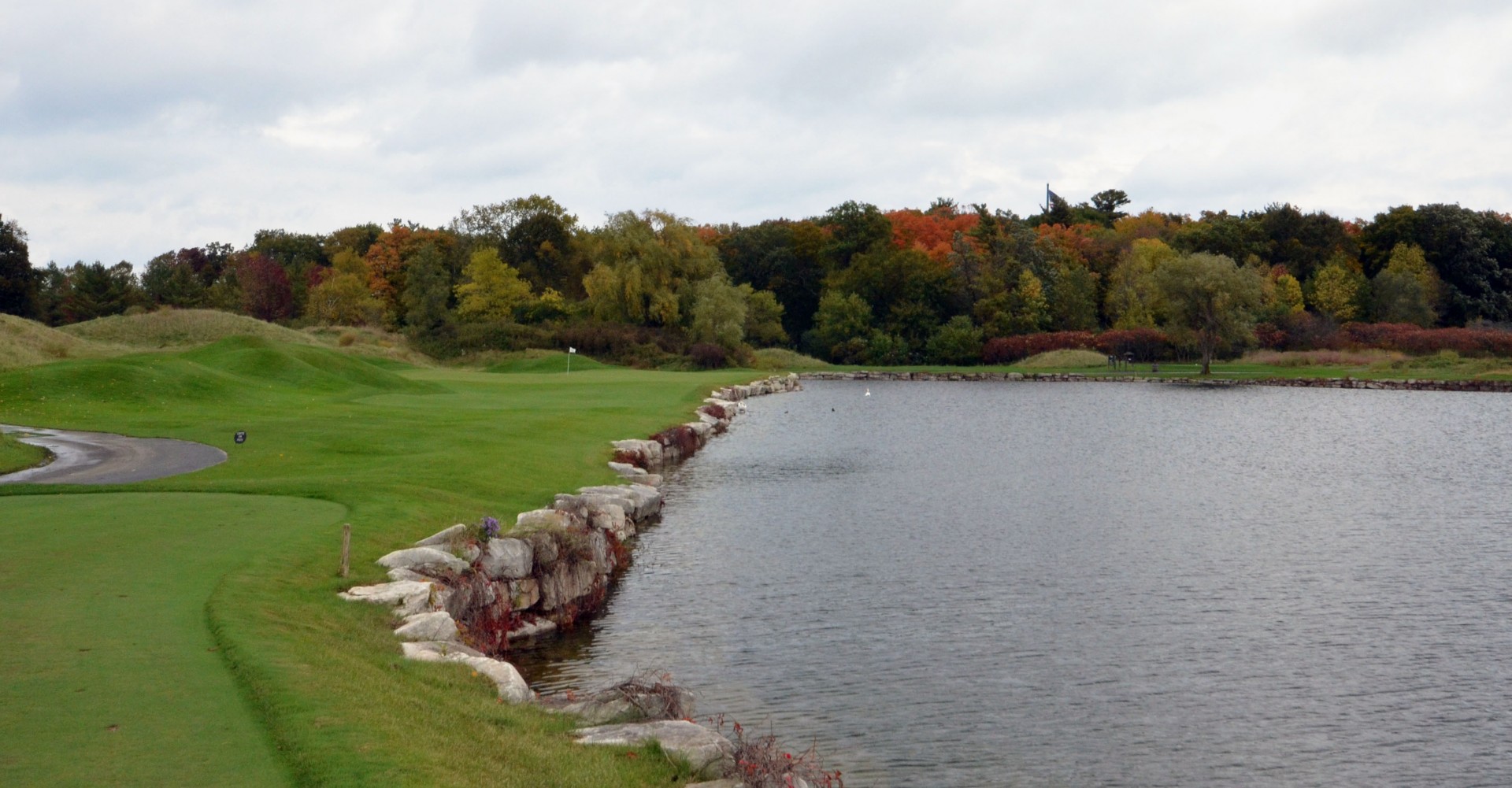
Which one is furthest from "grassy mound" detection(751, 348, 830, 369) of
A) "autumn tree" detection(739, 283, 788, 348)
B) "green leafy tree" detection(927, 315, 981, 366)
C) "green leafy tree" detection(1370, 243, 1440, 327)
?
"green leafy tree" detection(1370, 243, 1440, 327)

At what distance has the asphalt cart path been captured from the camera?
2334 cm

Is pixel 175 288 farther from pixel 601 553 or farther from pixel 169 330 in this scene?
pixel 601 553

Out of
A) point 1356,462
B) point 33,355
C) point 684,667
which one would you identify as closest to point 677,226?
point 33,355

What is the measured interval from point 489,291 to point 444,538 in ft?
310

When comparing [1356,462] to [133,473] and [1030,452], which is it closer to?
[1030,452]

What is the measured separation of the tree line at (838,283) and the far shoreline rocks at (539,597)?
7489 centimetres

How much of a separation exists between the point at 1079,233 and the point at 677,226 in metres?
53.3

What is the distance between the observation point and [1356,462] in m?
40.1

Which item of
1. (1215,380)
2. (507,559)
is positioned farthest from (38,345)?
(1215,380)

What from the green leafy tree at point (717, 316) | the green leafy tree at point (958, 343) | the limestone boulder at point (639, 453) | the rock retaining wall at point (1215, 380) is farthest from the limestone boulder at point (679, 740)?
the green leafy tree at point (958, 343)

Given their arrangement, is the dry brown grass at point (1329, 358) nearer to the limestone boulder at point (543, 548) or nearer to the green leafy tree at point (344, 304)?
the green leafy tree at point (344, 304)

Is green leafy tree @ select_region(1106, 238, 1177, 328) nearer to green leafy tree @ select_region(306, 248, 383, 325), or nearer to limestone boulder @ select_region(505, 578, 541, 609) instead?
green leafy tree @ select_region(306, 248, 383, 325)

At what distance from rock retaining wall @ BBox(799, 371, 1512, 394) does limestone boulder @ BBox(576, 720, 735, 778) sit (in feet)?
277

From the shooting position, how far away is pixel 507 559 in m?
18.9
